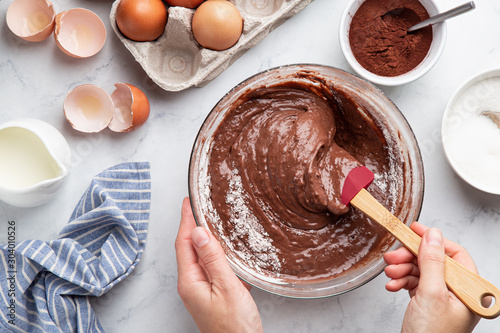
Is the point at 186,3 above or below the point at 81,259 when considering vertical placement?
above

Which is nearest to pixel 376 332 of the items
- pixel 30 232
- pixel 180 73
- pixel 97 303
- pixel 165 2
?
pixel 97 303

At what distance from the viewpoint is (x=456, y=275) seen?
1.50 metres

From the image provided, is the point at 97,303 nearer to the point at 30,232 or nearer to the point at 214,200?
the point at 30,232

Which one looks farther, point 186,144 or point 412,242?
point 186,144

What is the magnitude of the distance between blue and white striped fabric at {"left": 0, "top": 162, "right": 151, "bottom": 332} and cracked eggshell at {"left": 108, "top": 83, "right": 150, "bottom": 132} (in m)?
0.19

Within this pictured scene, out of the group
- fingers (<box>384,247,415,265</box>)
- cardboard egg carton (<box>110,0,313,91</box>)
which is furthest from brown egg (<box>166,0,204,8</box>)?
fingers (<box>384,247,415,265</box>)

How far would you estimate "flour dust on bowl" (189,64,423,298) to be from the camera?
1748 millimetres

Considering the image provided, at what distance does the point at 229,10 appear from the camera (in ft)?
6.05

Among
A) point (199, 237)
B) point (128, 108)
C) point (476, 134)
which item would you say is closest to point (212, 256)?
point (199, 237)

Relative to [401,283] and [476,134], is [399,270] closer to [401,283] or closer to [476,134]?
[401,283]

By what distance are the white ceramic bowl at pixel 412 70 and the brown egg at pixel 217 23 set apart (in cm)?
46

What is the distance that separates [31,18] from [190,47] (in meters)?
0.76

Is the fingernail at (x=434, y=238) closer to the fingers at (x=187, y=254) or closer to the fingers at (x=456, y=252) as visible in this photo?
the fingers at (x=456, y=252)

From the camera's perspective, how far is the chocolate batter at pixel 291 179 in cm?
175
